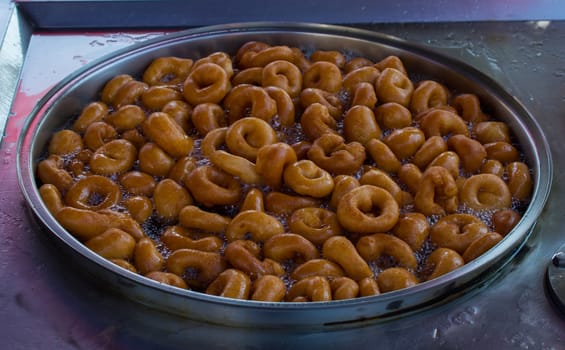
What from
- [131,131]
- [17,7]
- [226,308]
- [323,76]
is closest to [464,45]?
[323,76]

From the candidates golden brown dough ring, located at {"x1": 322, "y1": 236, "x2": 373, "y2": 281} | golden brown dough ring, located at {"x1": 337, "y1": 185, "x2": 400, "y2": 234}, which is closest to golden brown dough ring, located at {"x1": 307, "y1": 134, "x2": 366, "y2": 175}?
golden brown dough ring, located at {"x1": 337, "y1": 185, "x2": 400, "y2": 234}

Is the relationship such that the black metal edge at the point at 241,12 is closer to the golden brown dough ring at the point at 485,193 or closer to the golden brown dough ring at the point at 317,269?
the golden brown dough ring at the point at 485,193

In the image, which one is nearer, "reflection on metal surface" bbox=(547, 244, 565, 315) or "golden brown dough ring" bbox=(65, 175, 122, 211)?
"reflection on metal surface" bbox=(547, 244, 565, 315)

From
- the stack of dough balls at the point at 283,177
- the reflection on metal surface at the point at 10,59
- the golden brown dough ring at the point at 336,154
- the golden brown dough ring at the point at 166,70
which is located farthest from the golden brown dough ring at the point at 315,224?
the reflection on metal surface at the point at 10,59

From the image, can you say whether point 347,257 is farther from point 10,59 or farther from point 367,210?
point 10,59

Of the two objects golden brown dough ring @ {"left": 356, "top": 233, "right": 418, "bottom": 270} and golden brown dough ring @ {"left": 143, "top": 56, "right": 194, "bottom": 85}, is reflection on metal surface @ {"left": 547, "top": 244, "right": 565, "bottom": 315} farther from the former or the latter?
golden brown dough ring @ {"left": 143, "top": 56, "right": 194, "bottom": 85}

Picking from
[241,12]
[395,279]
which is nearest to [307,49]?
[241,12]
